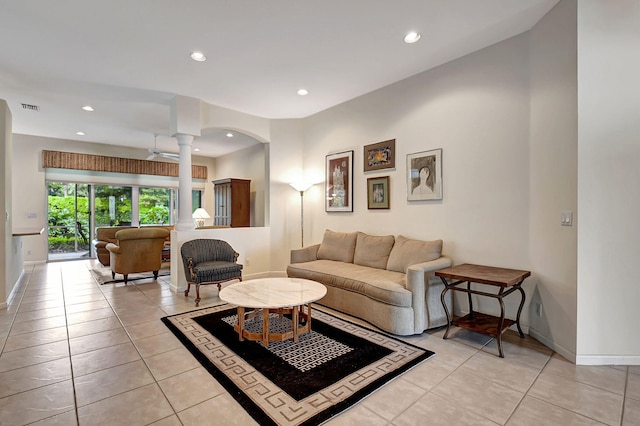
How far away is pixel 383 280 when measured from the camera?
10.6ft

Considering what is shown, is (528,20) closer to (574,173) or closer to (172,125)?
(574,173)

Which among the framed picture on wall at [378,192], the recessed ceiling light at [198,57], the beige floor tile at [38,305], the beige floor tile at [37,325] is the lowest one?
the beige floor tile at [37,325]

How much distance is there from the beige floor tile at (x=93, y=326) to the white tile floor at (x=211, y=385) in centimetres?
1

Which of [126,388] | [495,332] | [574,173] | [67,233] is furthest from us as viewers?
[67,233]

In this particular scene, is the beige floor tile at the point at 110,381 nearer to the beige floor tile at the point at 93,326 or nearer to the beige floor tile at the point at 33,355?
the beige floor tile at the point at 33,355

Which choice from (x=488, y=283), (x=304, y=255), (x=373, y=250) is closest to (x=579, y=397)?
(x=488, y=283)

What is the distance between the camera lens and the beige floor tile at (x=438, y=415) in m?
1.75

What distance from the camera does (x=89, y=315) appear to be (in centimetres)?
356

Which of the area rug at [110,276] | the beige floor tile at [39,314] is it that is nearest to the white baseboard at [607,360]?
the beige floor tile at [39,314]

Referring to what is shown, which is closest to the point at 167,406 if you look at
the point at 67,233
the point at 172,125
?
the point at 172,125

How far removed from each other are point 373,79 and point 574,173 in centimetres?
254

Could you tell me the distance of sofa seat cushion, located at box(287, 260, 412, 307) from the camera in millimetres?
2972

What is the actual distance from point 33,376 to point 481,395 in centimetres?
322

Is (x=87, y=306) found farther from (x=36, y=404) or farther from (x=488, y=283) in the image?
→ (x=488, y=283)
